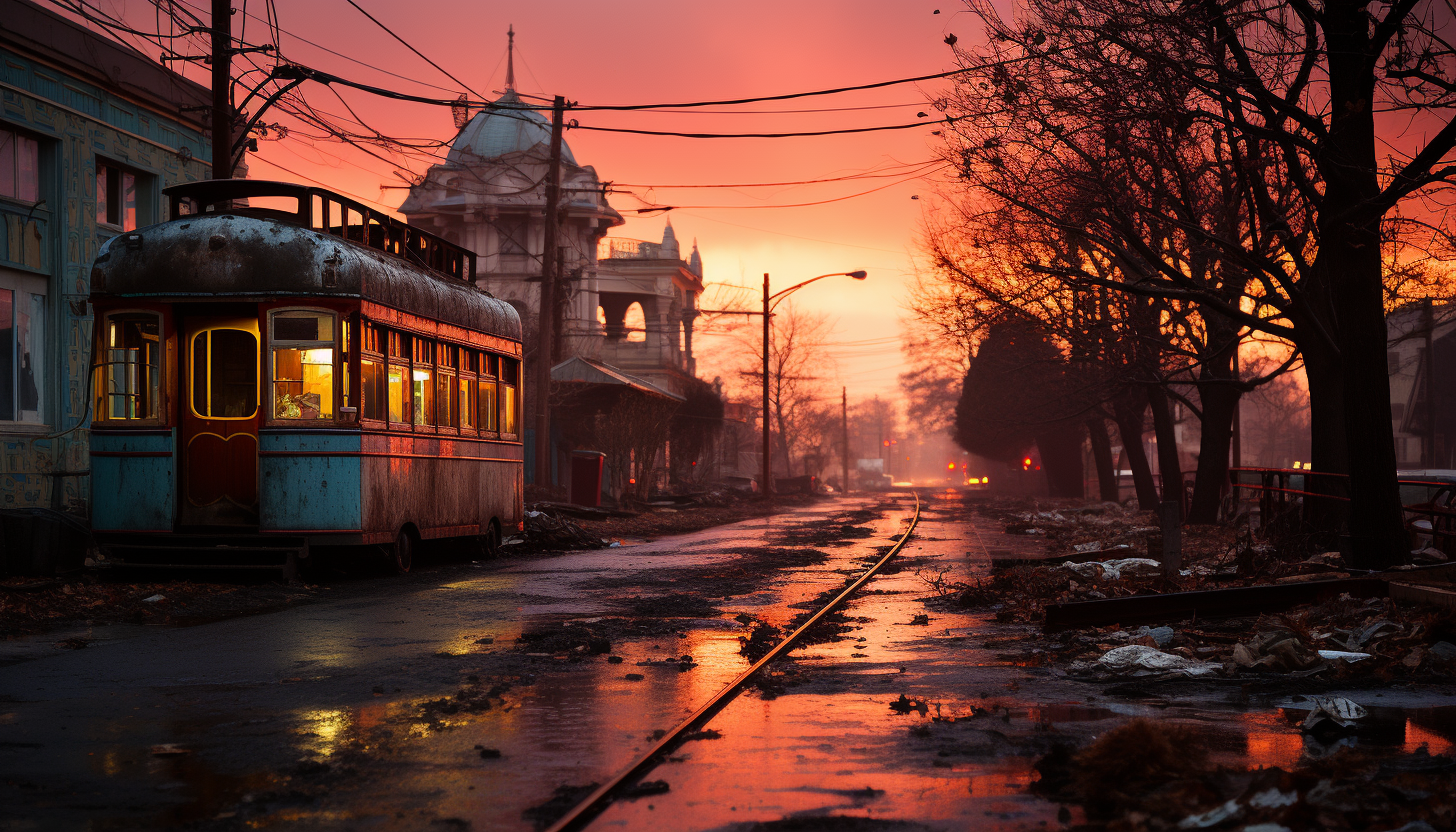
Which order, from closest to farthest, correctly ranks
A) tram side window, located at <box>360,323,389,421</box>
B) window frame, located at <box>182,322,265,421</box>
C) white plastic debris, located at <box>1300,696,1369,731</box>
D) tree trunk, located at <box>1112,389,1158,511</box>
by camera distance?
white plastic debris, located at <box>1300,696,1369,731</box> → window frame, located at <box>182,322,265,421</box> → tram side window, located at <box>360,323,389,421</box> → tree trunk, located at <box>1112,389,1158,511</box>

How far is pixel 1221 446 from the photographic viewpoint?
29453 millimetres

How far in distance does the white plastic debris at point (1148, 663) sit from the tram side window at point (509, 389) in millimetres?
12845

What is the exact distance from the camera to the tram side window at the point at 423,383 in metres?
16.5

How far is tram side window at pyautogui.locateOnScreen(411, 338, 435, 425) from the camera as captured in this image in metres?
16.5

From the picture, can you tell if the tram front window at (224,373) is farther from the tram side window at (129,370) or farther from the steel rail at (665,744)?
the steel rail at (665,744)

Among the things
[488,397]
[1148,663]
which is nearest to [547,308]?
[488,397]

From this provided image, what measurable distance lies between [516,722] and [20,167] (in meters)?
17.0

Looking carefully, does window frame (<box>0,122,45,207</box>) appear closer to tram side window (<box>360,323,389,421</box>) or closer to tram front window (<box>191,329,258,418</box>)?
tram front window (<box>191,329,258,418</box>)

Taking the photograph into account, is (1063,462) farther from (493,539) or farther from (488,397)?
(488,397)

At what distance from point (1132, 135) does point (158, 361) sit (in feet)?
40.8

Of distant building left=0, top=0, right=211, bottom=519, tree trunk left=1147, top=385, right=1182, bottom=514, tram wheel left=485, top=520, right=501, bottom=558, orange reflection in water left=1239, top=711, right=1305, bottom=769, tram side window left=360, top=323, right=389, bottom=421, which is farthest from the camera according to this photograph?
tree trunk left=1147, top=385, right=1182, bottom=514

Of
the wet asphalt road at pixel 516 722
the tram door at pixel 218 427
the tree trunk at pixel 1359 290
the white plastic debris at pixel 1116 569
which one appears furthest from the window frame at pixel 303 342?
the tree trunk at pixel 1359 290

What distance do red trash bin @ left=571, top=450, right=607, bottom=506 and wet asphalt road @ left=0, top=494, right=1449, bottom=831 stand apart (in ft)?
73.2

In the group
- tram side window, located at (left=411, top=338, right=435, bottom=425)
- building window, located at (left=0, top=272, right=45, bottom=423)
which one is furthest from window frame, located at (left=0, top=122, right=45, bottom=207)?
tram side window, located at (left=411, top=338, right=435, bottom=425)
